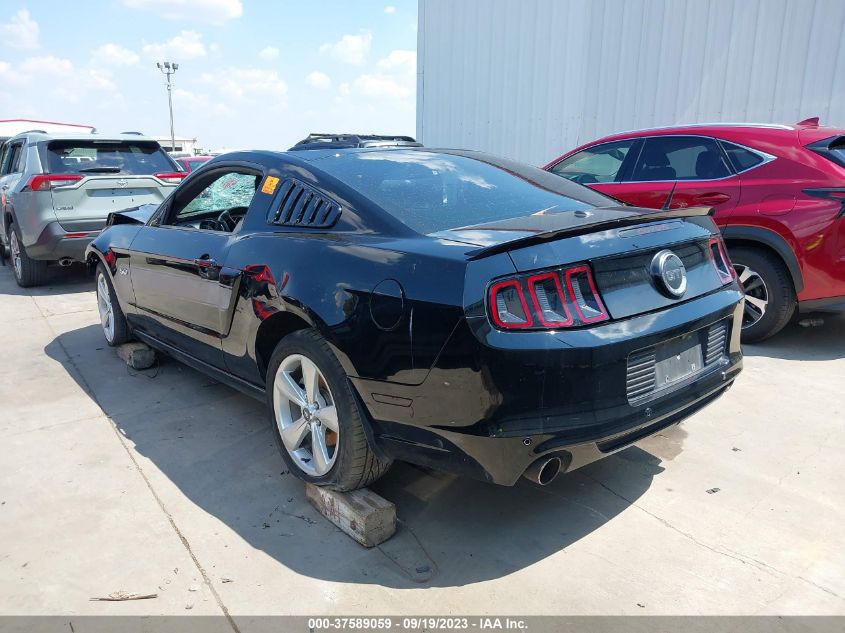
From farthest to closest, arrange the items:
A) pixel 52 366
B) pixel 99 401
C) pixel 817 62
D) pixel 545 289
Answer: pixel 817 62 → pixel 52 366 → pixel 99 401 → pixel 545 289

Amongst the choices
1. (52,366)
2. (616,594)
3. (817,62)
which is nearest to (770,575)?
(616,594)

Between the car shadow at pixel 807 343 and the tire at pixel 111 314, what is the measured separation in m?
4.67

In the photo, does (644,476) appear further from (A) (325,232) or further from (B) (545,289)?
(A) (325,232)

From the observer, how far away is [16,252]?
24.4ft

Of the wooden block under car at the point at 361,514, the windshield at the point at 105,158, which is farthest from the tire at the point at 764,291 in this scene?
the windshield at the point at 105,158

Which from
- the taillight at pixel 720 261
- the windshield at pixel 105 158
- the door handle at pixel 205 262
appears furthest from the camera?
the windshield at pixel 105 158

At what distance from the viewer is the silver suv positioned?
675cm

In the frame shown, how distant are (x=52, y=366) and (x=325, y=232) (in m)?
3.16

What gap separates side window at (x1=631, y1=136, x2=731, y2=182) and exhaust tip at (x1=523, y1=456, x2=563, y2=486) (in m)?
3.65

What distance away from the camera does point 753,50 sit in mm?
8484

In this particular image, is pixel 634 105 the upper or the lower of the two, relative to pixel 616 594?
upper

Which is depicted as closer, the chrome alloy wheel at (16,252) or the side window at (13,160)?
the chrome alloy wheel at (16,252)

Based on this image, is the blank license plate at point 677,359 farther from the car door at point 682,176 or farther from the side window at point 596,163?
the side window at point 596,163

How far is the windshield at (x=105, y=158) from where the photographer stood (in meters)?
7.05
